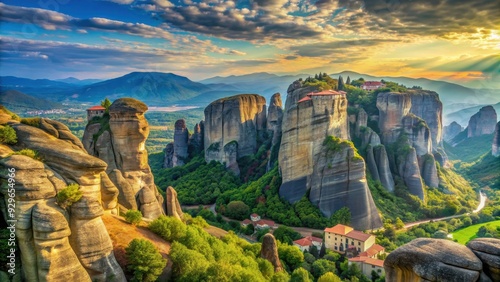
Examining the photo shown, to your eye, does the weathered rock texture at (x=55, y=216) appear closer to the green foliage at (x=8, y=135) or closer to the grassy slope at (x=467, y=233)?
the green foliage at (x=8, y=135)

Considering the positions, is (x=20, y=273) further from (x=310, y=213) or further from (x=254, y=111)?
(x=254, y=111)

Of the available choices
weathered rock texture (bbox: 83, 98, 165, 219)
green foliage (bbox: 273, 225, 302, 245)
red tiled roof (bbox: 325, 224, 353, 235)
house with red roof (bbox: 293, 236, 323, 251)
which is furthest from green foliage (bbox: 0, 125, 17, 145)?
red tiled roof (bbox: 325, 224, 353, 235)

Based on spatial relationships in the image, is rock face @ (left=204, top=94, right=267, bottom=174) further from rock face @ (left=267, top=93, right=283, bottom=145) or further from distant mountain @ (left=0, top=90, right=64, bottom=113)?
distant mountain @ (left=0, top=90, right=64, bottom=113)

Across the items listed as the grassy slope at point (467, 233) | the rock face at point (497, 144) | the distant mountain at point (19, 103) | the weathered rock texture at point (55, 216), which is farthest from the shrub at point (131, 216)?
the distant mountain at point (19, 103)

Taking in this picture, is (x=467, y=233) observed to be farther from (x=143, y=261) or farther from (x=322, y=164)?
(x=143, y=261)

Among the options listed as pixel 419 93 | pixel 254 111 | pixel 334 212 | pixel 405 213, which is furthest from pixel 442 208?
pixel 254 111

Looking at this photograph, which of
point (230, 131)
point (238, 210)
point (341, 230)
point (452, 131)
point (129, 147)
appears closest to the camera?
point (129, 147)

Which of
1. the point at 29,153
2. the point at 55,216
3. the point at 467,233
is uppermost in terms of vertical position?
the point at 29,153

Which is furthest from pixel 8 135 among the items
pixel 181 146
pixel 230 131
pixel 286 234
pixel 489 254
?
pixel 181 146
